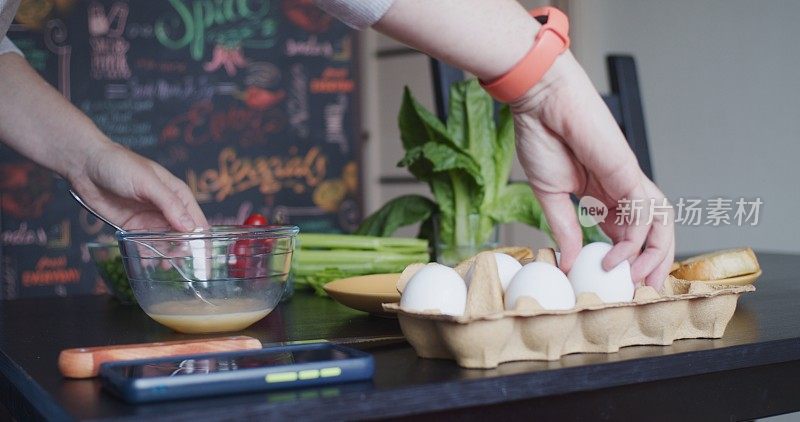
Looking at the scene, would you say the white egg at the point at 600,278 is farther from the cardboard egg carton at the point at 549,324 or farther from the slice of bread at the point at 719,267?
the slice of bread at the point at 719,267

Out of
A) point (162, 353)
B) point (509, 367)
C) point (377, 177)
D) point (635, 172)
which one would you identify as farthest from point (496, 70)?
point (377, 177)

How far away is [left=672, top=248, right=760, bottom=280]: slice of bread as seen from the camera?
1.12m

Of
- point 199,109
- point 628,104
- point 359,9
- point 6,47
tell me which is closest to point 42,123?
point 6,47

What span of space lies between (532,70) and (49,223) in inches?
102

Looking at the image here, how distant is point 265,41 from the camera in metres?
3.51

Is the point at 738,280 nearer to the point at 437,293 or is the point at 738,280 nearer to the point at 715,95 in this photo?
the point at 437,293

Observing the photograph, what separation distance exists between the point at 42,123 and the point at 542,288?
0.76 metres

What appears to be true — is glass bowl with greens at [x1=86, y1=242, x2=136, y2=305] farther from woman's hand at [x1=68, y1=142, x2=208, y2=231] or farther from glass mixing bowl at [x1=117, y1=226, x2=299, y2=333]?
glass mixing bowl at [x1=117, y1=226, x2=299, y2=333]

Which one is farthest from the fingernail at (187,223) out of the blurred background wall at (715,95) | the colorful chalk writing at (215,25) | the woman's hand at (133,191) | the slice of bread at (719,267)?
the colorful chalk writing at (215,25)

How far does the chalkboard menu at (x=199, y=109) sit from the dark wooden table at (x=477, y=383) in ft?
7.10

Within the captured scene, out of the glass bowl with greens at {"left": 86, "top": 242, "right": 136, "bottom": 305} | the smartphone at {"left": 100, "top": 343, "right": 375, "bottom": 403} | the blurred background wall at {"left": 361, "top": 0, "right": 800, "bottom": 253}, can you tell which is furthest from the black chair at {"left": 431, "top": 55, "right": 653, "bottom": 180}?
the smartphone at {"left": 100, "top": 343, "right": 375, "bottom": 403}

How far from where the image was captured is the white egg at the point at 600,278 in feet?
2.70

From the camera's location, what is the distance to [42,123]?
1242 millimetres

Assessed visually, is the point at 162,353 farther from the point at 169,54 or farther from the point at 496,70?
the point at 169,54
